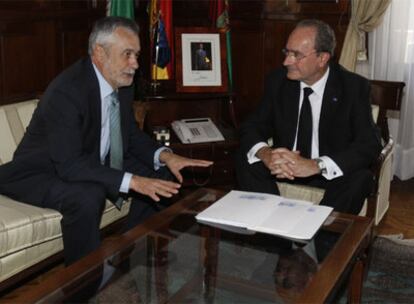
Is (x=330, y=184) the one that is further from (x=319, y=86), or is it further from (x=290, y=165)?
(x=319, y=86)

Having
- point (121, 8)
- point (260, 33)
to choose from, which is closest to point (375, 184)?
point (121, 8)

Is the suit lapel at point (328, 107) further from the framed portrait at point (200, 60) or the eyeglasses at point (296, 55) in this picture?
→ the framed portrait at point (200, 60)

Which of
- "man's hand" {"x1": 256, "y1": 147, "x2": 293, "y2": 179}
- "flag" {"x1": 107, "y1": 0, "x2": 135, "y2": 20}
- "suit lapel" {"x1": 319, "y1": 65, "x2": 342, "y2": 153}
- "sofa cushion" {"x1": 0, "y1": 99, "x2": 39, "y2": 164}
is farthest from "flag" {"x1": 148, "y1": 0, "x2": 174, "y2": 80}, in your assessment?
"man's hand" {"x1": 256, "y1": 147, "x2": 293, "y2": 179}

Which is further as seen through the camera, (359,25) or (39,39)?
(359,25)

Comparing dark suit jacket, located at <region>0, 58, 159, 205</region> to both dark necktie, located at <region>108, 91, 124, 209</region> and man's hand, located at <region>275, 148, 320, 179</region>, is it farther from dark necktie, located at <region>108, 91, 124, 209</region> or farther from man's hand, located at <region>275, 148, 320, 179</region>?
man's hand, located at <region>275, 148, 320, 179</region>

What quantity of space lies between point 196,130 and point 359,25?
1.35m

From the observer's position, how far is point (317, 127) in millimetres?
2697

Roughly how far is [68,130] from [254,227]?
850mm

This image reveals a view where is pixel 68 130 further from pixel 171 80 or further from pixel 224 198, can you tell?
pixel 171 80

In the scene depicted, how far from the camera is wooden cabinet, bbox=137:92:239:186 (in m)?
3.48

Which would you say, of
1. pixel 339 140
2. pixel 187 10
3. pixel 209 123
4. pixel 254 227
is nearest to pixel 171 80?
pixel 209 123

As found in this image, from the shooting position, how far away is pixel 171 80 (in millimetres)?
3664

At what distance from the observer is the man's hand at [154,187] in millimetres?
2109

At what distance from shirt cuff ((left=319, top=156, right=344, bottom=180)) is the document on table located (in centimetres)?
42
